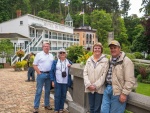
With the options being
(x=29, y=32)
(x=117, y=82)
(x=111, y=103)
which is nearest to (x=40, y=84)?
(x=111, y=103)

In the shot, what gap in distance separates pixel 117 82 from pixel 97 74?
63cm

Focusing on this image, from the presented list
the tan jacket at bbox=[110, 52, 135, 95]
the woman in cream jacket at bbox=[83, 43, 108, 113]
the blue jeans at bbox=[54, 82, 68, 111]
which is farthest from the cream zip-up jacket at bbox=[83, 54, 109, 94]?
the blue jeans at bbox=[54, 82, 68, 111]

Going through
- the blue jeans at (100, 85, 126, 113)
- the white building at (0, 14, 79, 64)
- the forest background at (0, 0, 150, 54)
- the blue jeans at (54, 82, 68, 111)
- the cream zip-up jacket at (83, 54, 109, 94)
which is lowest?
the blue jeans at (54, 82, 68, 111)

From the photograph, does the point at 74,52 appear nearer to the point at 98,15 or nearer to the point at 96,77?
the point at 96,77

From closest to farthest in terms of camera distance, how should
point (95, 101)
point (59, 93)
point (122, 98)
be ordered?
1. point (122, 98)
2. point (95, 101)
3. point (59, 93)

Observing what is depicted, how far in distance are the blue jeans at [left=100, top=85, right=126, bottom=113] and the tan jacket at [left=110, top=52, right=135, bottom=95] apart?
12cm

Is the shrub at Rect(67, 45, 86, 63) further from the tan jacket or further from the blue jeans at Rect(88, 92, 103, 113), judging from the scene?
the tan jacket

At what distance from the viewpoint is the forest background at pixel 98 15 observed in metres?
52.7

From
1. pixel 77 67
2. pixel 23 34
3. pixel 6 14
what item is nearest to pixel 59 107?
pixel 77 67

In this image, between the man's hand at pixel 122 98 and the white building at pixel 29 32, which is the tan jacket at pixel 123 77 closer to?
the man's hand at pixel 122 98

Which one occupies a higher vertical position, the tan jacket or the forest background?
the forest background

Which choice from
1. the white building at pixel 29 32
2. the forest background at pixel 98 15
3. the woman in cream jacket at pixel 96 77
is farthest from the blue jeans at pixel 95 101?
the forest background at pixel 98 15

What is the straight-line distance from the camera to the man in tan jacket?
3.96 m

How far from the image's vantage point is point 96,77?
4.67 meters
